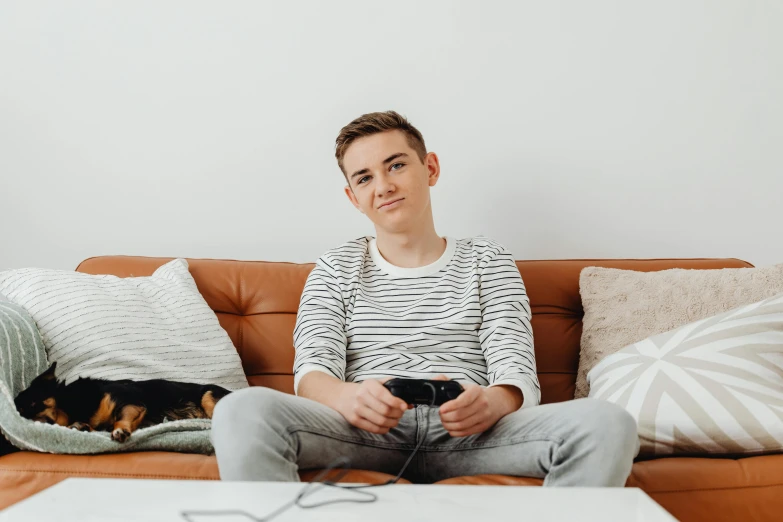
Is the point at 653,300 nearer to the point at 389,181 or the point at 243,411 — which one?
the point at 389,181

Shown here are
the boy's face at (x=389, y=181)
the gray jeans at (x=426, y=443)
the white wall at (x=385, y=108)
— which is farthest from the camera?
the white wall at (x=385, y=108)

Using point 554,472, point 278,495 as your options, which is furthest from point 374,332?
point 278,495

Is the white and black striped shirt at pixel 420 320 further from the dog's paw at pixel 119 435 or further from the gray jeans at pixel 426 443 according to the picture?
the dog's paw at pixel 119 435

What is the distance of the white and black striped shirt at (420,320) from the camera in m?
1.45

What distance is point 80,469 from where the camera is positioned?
1209mm

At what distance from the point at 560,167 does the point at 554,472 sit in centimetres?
123

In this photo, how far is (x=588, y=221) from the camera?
213 centimetres

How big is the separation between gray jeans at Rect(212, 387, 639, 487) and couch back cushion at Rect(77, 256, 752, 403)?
594 millimetres

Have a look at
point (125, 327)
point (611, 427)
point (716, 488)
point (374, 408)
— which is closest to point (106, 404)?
point (125, 327)

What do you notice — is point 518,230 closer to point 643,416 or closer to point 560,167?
point 560,167

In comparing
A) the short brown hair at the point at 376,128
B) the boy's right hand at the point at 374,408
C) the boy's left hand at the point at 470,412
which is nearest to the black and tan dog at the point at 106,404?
the boy's right hand at the point at 374,408

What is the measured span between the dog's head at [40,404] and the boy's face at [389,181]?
80 cm

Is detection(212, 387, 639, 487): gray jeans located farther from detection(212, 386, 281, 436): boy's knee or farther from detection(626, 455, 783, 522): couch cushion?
detection(626, 455, 783, 522): couch cushion

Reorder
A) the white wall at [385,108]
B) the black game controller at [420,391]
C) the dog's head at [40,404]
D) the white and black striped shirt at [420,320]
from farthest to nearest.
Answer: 1. the white wall at [385,108]
2. the white and black striped shirt at [420,320]
3. the dog's head at [40,404]
4. the black game controller at [420,391]
